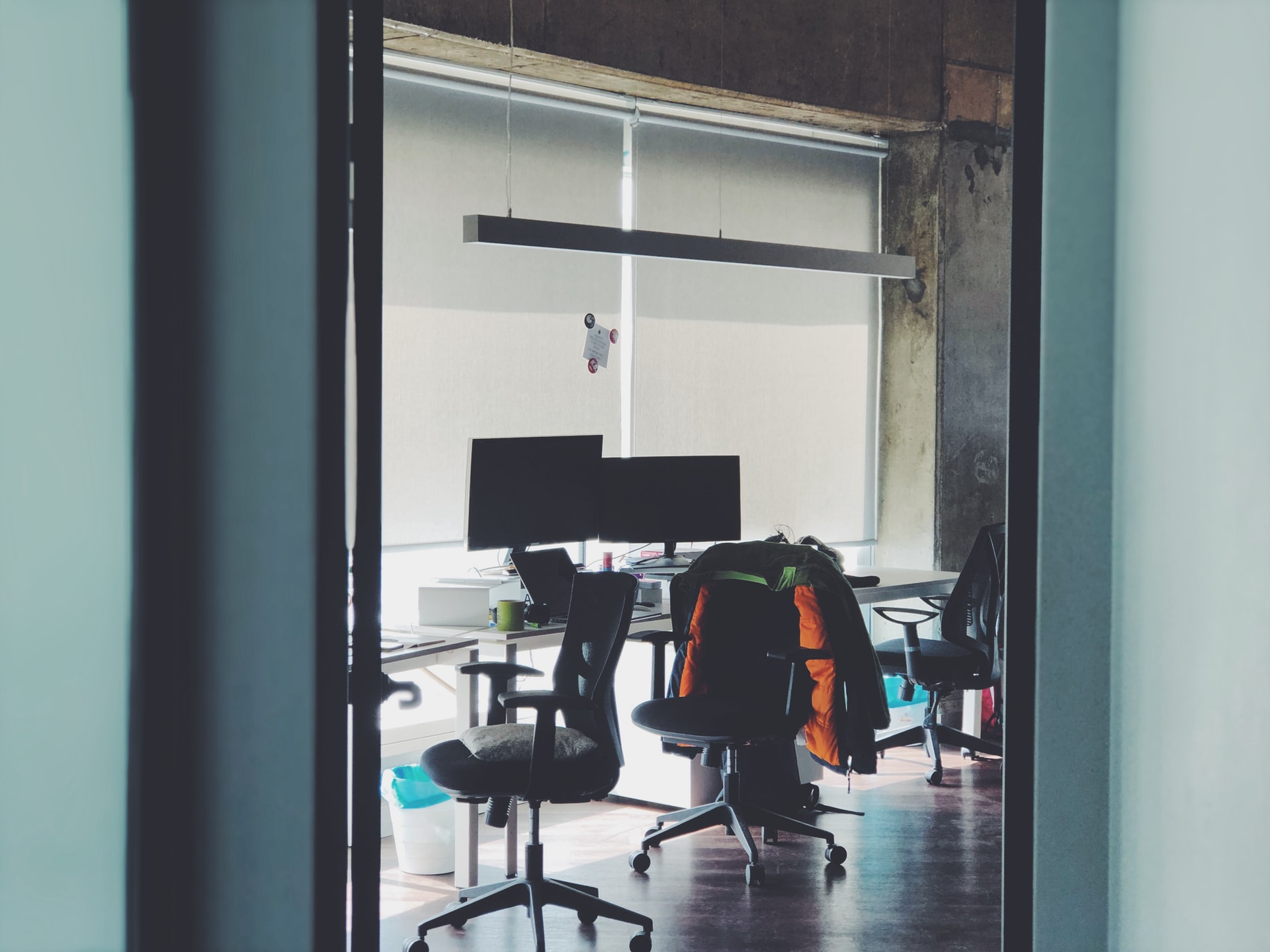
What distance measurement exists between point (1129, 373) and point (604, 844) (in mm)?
3191

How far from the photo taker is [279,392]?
2031 millimetres

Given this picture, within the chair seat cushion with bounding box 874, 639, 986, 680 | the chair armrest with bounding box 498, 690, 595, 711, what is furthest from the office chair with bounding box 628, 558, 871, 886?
Result: the chair seat cushion with bounding box 874, 639, 986, 680

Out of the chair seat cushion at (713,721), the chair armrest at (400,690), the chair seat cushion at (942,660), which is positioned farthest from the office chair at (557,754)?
the chair seat cushion at (942,660)

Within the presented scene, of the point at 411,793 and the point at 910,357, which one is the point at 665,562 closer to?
the point at 411,793

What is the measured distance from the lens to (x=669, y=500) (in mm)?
5102

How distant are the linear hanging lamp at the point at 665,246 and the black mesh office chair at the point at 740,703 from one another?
120 cm

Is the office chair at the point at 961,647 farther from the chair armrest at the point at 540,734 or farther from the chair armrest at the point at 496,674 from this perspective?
the chair armrest at the point at 540,734

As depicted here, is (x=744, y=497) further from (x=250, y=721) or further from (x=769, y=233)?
(x=250, y=721)

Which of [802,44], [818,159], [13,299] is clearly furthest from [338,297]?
[818,159]

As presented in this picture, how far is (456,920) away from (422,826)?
0.60m

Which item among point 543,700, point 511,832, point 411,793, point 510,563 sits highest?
point 510,563

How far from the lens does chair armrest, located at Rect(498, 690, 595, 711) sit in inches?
135

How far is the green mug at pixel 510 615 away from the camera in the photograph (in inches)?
167

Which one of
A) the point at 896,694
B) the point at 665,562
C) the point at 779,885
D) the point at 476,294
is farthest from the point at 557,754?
the point at 896,694
